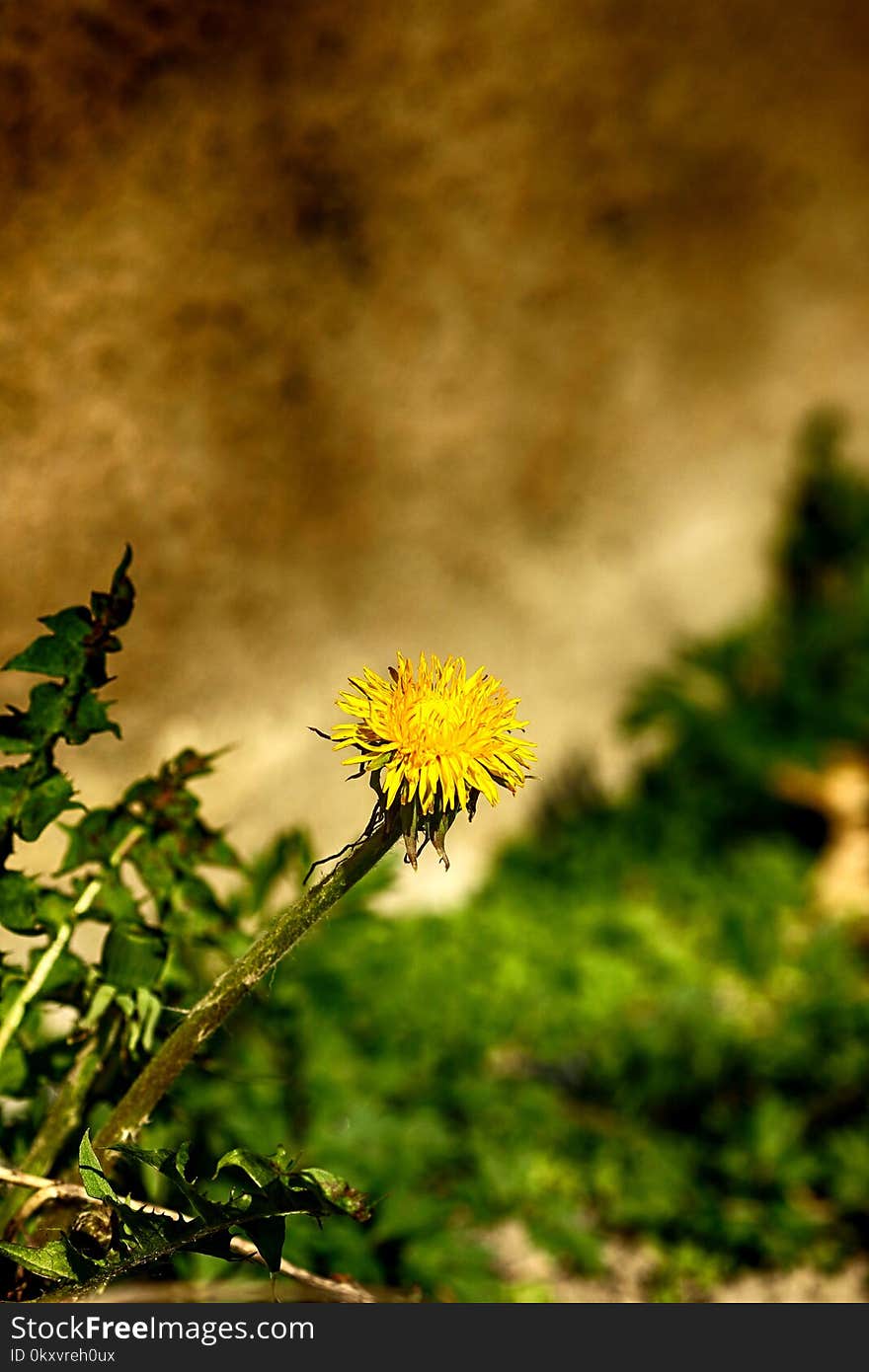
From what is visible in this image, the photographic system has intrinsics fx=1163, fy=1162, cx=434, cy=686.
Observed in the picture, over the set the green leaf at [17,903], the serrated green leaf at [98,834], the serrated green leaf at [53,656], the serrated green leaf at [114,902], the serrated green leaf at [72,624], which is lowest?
the green leaf at [17,903]

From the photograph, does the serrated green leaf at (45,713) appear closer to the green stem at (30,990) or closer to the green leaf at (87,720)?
the green leaf at (87,720)

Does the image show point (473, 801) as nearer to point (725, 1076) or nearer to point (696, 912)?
point (725, 1076)

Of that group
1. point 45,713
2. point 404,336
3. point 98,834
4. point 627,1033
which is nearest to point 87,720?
point 45,713

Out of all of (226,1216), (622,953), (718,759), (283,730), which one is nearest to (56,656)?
(226,1216)

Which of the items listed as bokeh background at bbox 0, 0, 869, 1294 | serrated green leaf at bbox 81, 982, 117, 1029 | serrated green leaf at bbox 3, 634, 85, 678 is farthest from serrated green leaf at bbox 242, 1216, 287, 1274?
bokeh background at bbox 0, 0, 869, 1294

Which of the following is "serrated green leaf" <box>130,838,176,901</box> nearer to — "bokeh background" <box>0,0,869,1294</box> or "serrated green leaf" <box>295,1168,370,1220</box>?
"bokeh background" <box>0,0,869,1294</box>

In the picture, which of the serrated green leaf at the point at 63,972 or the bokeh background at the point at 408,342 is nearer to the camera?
the serrated green leaf at the point at 63,972

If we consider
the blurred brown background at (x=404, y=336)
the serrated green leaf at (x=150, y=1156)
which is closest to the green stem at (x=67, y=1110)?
the serrated green leaf at (x=150, y=1156)
